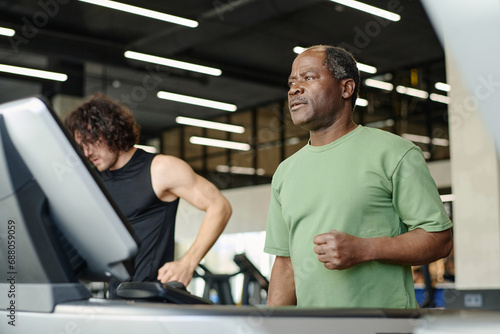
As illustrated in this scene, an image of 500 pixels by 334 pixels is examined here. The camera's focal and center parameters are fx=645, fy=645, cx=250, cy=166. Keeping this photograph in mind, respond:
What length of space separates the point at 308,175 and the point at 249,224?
34.8ft

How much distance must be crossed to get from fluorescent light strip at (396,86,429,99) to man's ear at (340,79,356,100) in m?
8.98

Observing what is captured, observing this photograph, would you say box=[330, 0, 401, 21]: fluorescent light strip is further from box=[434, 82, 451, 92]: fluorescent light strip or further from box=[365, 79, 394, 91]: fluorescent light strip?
box=[434, 82, 451, 92]: fluorescent light strip

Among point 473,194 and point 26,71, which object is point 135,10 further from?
point 473,194

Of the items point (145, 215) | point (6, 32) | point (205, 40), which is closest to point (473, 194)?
point (145, 215)

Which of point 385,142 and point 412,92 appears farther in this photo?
point 412,92

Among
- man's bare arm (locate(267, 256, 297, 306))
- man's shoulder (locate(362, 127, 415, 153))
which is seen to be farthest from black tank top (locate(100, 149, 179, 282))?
man's shoulder (locate(362, 127, 415, 153))

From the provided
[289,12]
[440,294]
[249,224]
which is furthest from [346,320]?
[249,224]

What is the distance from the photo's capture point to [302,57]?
5.33 feet

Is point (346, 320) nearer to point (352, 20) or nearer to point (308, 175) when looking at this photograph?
point (308, 175)

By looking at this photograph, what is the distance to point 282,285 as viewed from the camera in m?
1.64

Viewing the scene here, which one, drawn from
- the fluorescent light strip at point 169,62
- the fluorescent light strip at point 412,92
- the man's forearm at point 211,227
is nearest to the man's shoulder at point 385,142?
the man's forearm at point 211,227

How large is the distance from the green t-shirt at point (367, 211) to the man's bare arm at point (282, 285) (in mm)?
132

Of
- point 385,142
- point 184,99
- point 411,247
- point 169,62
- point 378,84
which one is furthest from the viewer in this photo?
point 184,99

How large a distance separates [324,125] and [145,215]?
2.65ft
